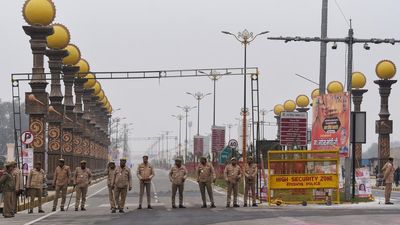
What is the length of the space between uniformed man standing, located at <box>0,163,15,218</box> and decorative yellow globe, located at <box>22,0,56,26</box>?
1626 centimetres

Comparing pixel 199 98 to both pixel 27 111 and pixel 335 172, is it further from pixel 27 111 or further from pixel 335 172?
pixel 335 172

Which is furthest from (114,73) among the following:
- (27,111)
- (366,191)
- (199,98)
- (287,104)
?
(287,104)

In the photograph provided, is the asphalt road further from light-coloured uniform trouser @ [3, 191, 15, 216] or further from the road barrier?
the road barrier

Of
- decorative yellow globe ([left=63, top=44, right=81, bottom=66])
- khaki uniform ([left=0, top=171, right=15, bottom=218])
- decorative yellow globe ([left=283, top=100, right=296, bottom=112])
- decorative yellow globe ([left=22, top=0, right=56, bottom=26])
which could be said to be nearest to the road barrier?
khaki uniform ([left=0, top=171, right=15, bottom=218])

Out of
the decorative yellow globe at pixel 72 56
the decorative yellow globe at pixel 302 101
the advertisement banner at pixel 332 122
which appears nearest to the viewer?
the advertisement banner at pixel 332 122

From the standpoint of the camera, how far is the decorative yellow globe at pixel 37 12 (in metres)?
40.6

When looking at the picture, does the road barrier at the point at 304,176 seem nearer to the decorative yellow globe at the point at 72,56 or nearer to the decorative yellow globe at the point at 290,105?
the decorative yellow globe at the point at 72,56

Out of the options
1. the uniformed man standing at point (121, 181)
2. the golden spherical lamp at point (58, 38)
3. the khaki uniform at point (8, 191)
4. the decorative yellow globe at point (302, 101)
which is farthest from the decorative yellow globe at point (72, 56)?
the decorative yellow globe at point (302, 101)

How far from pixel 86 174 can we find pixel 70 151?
25.8 metres

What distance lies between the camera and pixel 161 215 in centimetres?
2395

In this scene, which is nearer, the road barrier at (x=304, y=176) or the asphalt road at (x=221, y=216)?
the asphalt road at (x=221, y=216)

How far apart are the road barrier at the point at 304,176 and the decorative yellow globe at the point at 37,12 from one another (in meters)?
15.5

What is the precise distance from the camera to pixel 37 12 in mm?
40562

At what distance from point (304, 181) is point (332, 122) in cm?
397
